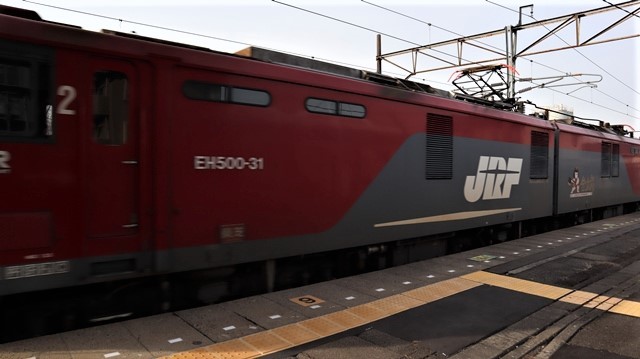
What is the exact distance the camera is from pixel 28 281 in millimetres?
3633

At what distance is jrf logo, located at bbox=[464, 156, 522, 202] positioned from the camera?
325 inches

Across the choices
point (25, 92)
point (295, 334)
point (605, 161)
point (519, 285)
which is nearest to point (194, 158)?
point (25, 92)

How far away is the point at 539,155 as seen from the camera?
413 inches

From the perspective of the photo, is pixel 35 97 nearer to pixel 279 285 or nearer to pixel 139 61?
pixel 139 61

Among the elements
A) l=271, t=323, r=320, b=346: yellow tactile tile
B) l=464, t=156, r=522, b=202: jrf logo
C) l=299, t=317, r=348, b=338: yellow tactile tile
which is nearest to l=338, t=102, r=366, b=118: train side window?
l=299, t=317, r=348, b=338: yellow tactile tile

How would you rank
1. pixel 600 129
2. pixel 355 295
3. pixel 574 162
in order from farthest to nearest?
1. pixel 600 129
2. pixel 574 162
3. pixel 355 295

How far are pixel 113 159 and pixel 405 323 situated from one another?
332 centimetres

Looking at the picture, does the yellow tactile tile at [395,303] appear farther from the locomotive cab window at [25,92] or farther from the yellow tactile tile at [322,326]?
the locomotive cab window at [25,92]

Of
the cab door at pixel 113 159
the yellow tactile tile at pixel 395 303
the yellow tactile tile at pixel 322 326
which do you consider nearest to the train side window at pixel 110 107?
the cab door at pixel 113 159

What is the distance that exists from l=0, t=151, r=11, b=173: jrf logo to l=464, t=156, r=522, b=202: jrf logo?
22.4ft

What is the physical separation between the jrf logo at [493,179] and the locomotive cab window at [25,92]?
663 cm

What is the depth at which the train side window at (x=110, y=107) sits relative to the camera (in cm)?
400

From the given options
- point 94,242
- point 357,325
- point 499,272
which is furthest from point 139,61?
point 499,272

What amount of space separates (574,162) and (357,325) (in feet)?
33.7
